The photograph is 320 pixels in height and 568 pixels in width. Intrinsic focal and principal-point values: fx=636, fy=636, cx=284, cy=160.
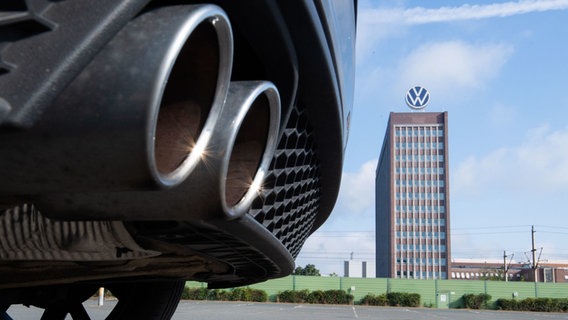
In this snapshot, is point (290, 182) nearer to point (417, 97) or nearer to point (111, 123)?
point (111, 123)

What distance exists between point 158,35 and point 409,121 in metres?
107

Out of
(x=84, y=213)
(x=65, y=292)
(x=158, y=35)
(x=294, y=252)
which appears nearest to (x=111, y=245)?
(x=84, y=213)

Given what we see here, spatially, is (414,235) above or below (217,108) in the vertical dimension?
above

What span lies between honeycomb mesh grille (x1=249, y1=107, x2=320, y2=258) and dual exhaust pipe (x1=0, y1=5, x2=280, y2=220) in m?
0.52

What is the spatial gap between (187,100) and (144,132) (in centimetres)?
29

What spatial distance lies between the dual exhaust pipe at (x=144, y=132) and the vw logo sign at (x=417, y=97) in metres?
86.1

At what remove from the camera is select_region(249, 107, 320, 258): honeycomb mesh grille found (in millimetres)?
2092

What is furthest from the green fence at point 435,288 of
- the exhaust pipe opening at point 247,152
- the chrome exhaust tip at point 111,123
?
the chrome exhaust tip at point 111,123

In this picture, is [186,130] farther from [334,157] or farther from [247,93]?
[334,157]

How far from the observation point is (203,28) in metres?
1.27

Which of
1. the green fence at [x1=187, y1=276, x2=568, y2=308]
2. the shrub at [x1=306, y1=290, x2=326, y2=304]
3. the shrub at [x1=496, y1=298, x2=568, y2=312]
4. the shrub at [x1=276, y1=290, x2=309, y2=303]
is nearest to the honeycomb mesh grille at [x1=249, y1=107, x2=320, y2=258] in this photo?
the shrub at [x1=276, y1=290, x2=309, y2=303]

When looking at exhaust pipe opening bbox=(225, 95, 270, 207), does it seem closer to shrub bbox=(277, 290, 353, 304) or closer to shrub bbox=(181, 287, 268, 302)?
shrub bbox=(181, 287, 268, 302)

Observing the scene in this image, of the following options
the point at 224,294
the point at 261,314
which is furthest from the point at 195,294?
the point at 261,314

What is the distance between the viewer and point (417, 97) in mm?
85625
